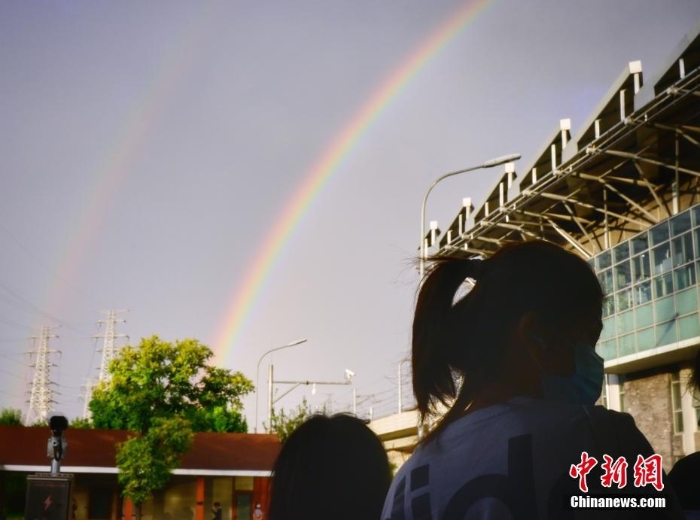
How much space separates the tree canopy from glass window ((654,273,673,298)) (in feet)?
70.6

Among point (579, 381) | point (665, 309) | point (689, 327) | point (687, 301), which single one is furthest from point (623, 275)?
point (579, 381)

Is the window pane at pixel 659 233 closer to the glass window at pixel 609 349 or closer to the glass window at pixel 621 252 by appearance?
the glass window at pixel 621 252

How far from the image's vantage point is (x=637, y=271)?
1206 inches

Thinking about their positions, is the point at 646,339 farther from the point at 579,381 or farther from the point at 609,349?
the point at 579,381

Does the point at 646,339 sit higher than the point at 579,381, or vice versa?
the point at 646,339

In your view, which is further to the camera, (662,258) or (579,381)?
(662,258)

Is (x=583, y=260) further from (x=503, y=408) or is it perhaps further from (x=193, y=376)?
(x=193, y=376)

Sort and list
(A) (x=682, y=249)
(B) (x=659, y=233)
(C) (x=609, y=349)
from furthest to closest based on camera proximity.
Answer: (C) (x=609, y=349), (B) (x=659, y=233), (A) (x=682, y=249)

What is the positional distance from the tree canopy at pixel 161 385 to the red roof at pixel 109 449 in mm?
1655

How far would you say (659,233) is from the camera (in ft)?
96.2

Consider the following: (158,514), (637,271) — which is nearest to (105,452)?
(158,514)

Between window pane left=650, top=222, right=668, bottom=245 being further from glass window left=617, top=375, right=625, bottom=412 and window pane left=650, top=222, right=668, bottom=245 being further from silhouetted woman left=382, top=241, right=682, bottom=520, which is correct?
silhouetted woman left=382, top=241, right=682, bottom=520

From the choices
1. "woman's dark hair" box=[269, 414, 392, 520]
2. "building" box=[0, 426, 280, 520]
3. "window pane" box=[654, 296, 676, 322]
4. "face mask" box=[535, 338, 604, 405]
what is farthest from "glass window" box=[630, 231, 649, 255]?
"face mask" box=[535, 338, 604, 405]

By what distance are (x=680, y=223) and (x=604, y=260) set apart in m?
5.05
